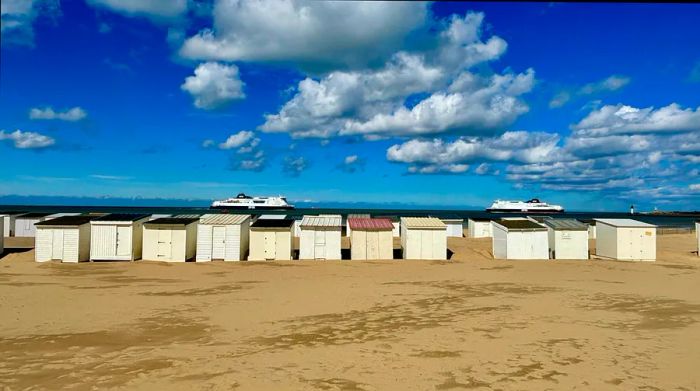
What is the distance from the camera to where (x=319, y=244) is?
97.5 ft

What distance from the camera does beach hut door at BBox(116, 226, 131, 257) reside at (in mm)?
28391

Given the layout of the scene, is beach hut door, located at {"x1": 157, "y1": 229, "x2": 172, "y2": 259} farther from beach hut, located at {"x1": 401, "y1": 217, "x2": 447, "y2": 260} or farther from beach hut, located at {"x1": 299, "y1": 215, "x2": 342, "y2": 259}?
beach hut, located at {"x1": 401, "y1": 217, "x2": 447, "y2": 260}

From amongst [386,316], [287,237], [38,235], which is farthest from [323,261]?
[38,235]

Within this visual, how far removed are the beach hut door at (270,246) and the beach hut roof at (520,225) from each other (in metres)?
14.4

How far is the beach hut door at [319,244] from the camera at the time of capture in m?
29.6

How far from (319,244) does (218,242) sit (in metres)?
5.93

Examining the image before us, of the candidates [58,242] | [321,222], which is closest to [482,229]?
[321,222]

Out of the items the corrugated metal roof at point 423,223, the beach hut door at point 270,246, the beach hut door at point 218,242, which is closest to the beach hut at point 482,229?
the corrugated metal roof at point 423,223

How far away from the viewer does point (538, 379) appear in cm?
945

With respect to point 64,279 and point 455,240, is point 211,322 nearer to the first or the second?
point 64,279

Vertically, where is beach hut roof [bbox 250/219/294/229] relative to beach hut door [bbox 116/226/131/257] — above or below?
above

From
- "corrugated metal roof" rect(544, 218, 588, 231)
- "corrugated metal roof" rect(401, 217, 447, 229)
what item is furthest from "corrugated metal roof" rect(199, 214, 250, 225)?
"corrugated metal roof" rect(544, 218, 588, 231)

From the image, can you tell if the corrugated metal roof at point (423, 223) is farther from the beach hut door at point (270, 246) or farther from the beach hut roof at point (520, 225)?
the beach hut door at point (270, 246)

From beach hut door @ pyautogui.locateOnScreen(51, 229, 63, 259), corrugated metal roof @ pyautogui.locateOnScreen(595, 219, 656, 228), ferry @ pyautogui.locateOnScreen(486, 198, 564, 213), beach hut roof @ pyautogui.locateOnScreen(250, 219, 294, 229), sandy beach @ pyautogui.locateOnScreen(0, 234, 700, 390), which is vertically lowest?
sandy beach @ pyautogui.locateOnScreen(0, 234, 700, 390)
